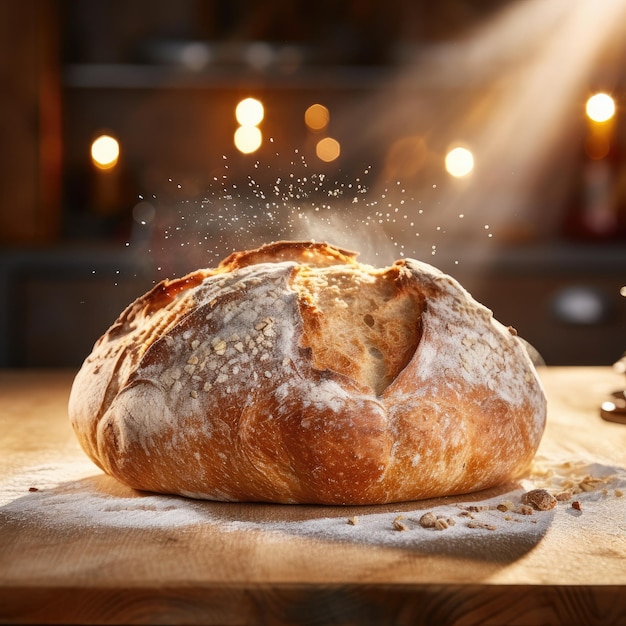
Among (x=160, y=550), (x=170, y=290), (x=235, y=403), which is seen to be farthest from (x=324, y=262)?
(x=160, y=550)

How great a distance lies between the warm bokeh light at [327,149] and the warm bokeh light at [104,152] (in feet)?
2.75

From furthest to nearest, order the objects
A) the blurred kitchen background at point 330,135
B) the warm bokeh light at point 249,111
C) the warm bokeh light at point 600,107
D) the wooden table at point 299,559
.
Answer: the warm bokeh light at point 249,111 < the blurred kitchen background at point 330,135 < the warm bokeh light at point 600,107 < the wooden table at point 299,559

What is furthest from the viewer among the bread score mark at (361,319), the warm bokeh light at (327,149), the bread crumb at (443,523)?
the warm bokeh light at (327,149)

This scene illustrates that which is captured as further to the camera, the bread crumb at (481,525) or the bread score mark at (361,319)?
the bread score mark at (361,319)

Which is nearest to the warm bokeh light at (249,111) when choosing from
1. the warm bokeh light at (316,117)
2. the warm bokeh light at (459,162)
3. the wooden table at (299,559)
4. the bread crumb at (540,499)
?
the warm bokeh light at (316,117)

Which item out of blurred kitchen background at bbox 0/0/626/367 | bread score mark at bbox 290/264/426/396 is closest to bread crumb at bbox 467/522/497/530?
bread score mark at bbox 290/264/426/396

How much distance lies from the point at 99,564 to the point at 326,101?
317 cm

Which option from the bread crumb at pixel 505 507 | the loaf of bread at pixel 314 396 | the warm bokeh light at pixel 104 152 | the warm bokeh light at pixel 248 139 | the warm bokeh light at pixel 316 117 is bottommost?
the bread crumb at pixel 505 507

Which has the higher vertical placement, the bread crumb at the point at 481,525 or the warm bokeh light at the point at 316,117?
the warm bokeh light at the point at 316,117

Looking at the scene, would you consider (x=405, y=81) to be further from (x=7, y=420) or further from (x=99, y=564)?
(x=99, y=564)

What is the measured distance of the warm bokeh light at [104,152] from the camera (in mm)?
3641

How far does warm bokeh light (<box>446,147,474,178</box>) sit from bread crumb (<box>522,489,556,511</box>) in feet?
8.97

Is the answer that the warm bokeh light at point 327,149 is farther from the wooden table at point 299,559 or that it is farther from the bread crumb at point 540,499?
the bread crumb at point 540,499

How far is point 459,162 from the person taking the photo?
3766 mm
